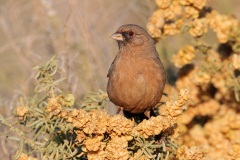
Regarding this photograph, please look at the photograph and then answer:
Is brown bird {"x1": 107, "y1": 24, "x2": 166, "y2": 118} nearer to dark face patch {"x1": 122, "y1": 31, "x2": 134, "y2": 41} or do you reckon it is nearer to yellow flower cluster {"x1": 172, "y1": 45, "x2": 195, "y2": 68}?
dark face patch {"x1": 122, "y1": 31, "x2": 134, "y2": 41}

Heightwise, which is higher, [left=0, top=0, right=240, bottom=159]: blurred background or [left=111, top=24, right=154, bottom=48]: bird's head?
[left=111, top=24, right=154, bottom=48]: bird's head

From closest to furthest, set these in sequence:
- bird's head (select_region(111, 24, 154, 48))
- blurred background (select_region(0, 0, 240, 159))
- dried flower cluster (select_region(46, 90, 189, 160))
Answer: dried flower cluster (select_region(46, 90, 189, 160)), bird's head (select_region(111, 24, 154, 48)), blurred background (select_region(0, 0, 240, 159))

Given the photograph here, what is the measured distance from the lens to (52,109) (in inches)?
165

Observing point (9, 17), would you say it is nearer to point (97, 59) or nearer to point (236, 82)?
point (97, 59)

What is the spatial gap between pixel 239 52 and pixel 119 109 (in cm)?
129

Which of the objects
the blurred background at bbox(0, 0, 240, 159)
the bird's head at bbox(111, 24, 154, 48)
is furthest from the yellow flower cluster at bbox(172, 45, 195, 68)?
the blurred background at bbox(0, 0, 240, 159)

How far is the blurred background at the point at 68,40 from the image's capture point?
6262mm

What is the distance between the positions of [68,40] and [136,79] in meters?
1.56

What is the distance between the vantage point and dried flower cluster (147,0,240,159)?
5.40 metres

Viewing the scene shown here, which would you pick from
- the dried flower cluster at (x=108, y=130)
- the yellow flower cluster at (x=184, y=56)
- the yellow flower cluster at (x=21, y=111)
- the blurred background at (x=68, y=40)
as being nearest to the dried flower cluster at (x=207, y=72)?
the yellow flower cluster at (x=184, y=56)

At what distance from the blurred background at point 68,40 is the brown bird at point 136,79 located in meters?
0.87

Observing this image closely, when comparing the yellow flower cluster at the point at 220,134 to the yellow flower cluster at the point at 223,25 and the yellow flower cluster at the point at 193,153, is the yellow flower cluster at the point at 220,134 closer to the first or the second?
the yellow flower cluster at the point at 223,25

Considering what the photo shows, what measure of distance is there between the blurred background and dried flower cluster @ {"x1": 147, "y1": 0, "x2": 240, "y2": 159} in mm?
724

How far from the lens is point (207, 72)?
557 cm
